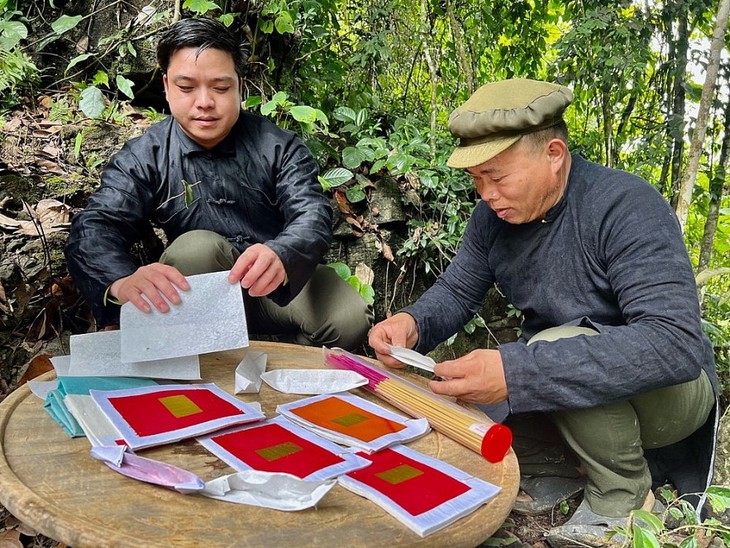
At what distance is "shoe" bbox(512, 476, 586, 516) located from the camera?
1992 millimetres

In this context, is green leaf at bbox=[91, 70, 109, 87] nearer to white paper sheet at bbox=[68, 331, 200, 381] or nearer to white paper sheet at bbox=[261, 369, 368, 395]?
white paper sheet at bbox=[68, 331, 200, 381]

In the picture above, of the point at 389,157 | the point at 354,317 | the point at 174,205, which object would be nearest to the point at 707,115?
the point at 389,157

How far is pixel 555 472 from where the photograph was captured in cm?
210

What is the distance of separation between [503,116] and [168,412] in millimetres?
1156

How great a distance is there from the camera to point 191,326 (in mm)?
1470

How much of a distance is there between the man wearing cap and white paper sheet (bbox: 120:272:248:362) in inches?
19.6

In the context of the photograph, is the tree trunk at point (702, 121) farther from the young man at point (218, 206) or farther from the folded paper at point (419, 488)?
the folded paper at point (419, 488)

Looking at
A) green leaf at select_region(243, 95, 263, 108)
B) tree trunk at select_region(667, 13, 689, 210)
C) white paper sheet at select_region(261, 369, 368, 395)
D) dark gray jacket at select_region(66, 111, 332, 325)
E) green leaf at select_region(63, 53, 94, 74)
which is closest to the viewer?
white paper sheet at select_region(261, 369, 368, 395)

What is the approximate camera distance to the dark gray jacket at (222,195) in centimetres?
199

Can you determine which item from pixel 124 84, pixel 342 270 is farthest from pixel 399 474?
pixel 124 84

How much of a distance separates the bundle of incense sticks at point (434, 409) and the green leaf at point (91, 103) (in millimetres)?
1872

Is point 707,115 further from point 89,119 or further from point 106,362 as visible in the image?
point 89,119

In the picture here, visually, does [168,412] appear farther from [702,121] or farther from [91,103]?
[702,121]

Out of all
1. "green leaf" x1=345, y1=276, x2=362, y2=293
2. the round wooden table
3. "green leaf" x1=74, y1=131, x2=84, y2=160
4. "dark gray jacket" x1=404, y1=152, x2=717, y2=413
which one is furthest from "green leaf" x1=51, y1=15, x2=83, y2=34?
the round wooden table
